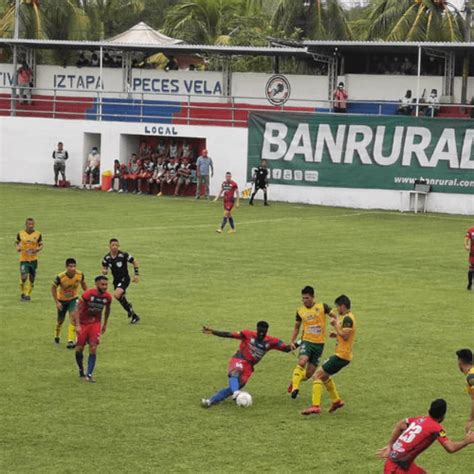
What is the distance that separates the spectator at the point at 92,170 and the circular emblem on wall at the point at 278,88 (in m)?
8.50

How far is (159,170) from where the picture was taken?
53438 mm

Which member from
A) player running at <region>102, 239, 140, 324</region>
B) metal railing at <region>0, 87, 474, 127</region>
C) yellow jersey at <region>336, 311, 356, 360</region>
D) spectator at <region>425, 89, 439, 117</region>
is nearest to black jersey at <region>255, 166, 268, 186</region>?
metal railing at <region>0, 87, 474, 127</region>

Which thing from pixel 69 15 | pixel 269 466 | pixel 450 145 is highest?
pixel 69 15

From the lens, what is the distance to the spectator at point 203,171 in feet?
168

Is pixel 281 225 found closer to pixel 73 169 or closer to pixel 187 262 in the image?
pixel 187 262

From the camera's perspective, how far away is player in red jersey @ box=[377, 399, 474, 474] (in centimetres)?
1277

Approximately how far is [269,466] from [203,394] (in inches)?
150

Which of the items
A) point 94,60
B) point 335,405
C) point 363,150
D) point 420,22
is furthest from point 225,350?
point 420,22

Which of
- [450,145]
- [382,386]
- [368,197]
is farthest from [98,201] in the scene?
[382,386]

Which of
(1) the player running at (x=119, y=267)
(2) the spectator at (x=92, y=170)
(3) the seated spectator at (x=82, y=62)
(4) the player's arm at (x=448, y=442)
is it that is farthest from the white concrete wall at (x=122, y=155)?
(4) the player's arm at (x=448, y=442)

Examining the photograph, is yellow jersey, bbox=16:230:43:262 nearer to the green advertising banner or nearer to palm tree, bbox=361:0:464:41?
the green advertising banner

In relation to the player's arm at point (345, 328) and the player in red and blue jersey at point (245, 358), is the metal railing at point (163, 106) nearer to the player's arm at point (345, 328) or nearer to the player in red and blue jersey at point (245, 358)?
the player in red and blue jersey at point (245, 358)

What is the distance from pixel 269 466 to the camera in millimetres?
15203

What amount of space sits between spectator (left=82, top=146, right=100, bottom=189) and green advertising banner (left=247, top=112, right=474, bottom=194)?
7.66 m
